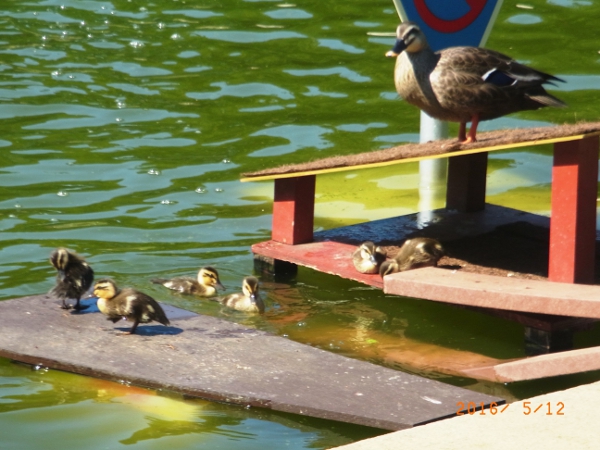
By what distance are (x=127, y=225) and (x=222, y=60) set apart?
5.59 meters

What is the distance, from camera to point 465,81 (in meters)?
7.44

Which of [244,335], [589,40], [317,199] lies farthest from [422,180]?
[589,40]

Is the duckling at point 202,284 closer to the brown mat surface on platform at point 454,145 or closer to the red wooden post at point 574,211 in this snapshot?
the brown mat surface on platform at point 454,145

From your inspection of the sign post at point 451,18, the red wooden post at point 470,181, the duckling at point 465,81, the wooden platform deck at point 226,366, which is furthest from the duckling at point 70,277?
the red wooden post at point 470,181

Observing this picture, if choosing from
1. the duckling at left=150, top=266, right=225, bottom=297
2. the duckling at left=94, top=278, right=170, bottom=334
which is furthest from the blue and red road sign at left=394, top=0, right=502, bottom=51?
the duckling at left=94, top=278, right=170, bottom=334

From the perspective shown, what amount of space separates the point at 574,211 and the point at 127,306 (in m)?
2.74

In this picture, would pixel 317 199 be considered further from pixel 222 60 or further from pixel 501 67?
pixel 222 60

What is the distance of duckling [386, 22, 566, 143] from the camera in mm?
7449

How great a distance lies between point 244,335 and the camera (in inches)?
281

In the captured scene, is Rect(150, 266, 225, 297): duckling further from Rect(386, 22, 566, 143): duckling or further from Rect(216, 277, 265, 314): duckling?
Rect(386, 22, 566, 143): duckling

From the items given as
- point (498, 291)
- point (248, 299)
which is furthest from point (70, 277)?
point (498, 291)

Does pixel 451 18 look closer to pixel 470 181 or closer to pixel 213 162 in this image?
pixel 470 181

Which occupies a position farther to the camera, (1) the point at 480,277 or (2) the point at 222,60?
(2) the point at 222,60

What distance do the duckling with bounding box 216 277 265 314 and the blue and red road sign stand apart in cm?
205
